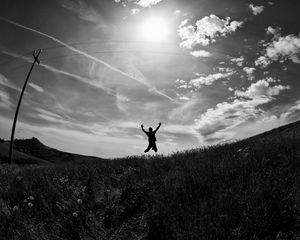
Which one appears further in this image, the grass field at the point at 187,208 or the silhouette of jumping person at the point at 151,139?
the silhouette of jumping person at the point at 151,139

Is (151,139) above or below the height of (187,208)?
above

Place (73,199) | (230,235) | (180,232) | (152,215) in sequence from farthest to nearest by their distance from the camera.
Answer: (73,199), (152,215), (180,232), (230,235)

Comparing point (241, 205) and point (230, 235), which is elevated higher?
point (241, 205)

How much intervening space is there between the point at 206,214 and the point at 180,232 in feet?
1.12

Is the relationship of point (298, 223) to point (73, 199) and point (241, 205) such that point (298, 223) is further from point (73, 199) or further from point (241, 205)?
point (73, 199)

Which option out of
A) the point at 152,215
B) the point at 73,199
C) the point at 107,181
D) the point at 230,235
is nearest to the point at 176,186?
the point at 152,215

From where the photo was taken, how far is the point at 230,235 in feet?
9.03

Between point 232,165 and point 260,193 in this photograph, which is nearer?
point 260,193

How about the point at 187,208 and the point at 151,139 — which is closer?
the point at 187,208

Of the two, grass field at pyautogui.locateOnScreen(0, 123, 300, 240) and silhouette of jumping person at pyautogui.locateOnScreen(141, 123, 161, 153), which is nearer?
grass field at pyautogui.locateOnScreen(0, 123, 300, 240)

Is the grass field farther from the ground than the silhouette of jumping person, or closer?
closer

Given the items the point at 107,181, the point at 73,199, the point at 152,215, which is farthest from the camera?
the point at 107,181

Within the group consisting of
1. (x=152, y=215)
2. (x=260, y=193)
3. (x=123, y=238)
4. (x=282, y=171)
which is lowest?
(x=123, y=238)

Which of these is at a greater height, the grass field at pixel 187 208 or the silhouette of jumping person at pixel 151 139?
the silhouette of jumping person at pixel 151 139
